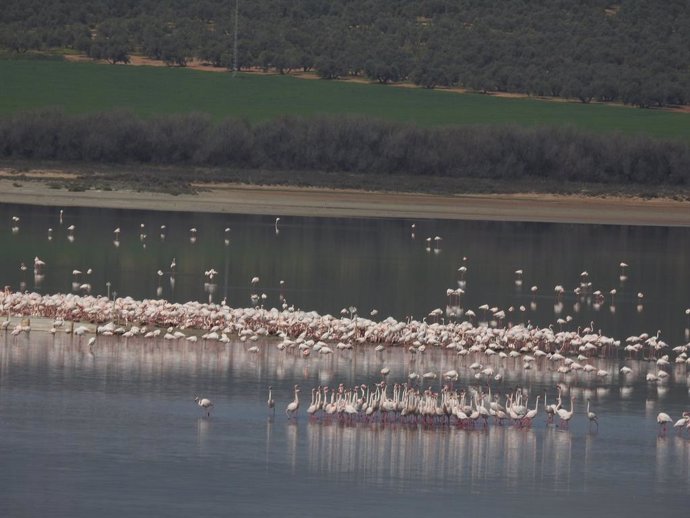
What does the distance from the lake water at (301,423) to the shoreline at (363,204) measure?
1854 cm

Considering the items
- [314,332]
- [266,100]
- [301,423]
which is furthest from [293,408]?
[266,100]

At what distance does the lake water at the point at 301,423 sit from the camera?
19.4m

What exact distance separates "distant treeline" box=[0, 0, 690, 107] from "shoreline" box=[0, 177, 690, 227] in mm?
40693

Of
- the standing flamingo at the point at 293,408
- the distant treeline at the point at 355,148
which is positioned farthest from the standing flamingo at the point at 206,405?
the distant treeline at the point at 355,148

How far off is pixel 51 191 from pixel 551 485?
158 feet

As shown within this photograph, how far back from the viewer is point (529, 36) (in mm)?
123188

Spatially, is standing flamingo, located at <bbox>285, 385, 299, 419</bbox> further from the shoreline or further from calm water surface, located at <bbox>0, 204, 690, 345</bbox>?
the shoreline

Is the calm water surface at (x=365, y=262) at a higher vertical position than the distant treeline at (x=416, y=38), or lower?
lower

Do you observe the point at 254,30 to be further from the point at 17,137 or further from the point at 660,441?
the point at 660,441

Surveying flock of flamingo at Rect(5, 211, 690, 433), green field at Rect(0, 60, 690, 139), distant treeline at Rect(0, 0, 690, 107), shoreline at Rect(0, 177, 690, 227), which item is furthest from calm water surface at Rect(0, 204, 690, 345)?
distant treeline at Rect(0, 0, 690, 107)

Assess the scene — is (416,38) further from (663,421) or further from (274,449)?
(274,449)

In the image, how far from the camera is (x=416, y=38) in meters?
124

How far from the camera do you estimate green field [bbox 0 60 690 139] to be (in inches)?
3782

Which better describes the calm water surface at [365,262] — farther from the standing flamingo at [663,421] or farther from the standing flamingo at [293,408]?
the standing flamingo at [293,408]
